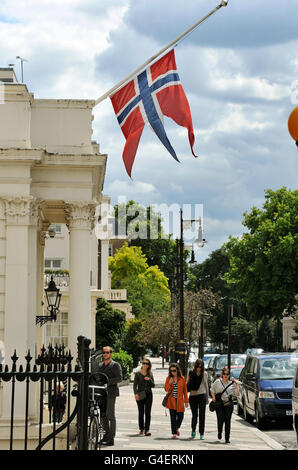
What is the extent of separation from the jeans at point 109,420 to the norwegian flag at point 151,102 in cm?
488

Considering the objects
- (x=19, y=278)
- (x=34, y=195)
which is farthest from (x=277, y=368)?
(x=34, y=195)

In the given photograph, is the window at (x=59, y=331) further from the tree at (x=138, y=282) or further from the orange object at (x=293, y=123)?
the tree at (x=138, y=282)

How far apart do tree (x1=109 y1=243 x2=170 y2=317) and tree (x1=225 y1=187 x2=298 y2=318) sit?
21.9m

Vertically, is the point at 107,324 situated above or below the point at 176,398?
above

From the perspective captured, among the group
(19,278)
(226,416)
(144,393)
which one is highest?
(19,278)

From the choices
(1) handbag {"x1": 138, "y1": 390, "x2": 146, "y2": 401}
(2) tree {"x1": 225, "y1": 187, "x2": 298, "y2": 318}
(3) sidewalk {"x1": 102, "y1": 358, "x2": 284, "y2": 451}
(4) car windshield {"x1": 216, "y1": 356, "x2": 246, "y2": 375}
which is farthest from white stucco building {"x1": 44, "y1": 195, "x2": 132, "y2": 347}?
(1) handbag {"x1": 138, "y1": 390, "x2": 146, "y2": 401}

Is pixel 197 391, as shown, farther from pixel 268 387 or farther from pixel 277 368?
pixel 277 368

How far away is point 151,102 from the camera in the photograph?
17547 millimetres

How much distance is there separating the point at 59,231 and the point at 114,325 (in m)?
7.07

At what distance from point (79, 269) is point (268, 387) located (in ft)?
20.2

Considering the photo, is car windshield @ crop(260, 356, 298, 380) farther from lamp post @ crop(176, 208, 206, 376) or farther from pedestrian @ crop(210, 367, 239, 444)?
lamp post @ crop(176, 208, 206, 376)

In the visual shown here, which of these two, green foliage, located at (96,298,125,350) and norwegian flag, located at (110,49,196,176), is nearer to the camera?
norwegian flag, located at (110,49,196,176)

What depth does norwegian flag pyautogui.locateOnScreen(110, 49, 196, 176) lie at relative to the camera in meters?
17.5
